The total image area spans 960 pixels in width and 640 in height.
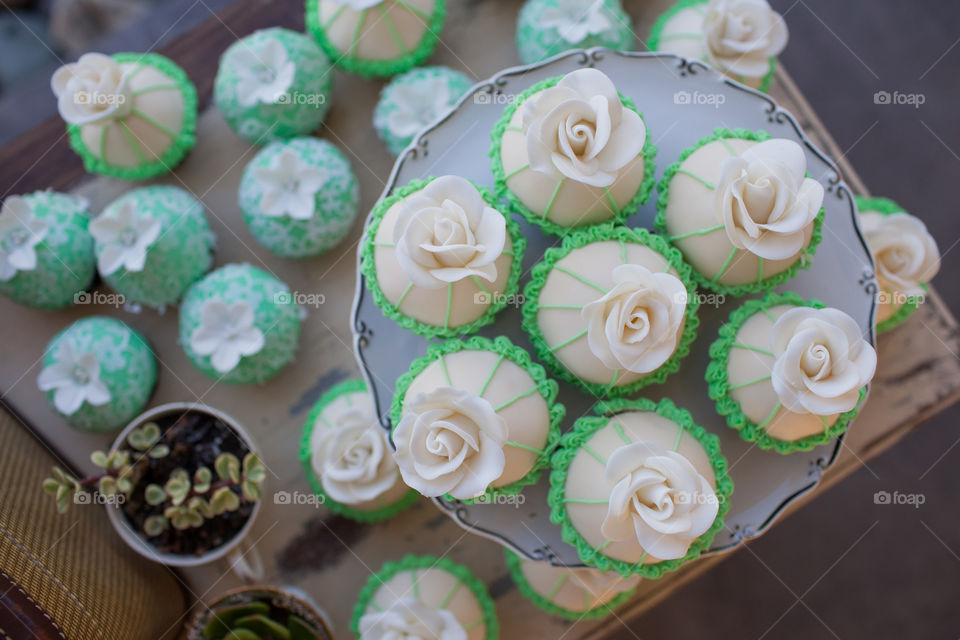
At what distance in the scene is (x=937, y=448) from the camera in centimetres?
194

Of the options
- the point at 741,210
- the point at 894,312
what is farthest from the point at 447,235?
the point at 894,312

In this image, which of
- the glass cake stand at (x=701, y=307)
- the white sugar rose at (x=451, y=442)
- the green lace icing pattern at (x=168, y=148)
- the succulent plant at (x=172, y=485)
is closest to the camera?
the white sugar rose at (x=451, y=442)

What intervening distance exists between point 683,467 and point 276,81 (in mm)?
979

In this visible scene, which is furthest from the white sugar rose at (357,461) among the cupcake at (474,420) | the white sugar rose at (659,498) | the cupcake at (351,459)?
the white sugar rose at (659,498)

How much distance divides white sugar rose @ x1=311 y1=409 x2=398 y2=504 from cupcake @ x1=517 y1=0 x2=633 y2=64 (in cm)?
73

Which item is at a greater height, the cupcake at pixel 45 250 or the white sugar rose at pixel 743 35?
the white sugar rose at pixel 743 35

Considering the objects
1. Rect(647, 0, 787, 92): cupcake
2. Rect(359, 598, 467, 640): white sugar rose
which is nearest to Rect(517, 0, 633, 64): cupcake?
Rect(647, 0, 787, 92): cupcake

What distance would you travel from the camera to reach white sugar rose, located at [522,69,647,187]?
842 millimetres

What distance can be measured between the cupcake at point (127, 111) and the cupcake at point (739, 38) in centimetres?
93

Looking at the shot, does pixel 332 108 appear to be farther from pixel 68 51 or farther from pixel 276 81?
pixel 68 51

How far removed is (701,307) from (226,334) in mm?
777

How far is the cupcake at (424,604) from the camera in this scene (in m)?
1.14

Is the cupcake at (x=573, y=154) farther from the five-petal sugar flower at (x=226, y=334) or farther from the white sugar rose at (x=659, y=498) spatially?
the five-petal sugar flower at (x=226, y=334)

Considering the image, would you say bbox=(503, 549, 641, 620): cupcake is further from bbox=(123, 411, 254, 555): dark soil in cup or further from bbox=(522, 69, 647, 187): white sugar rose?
bbox=(522, 69, 647, 187): white sugar rose
